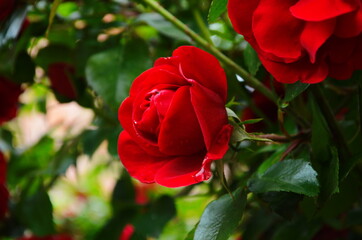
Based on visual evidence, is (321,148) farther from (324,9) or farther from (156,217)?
(156,217)

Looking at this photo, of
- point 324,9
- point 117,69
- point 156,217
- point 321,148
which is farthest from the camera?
point 156,217

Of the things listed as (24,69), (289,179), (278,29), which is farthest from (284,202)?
(24,69)

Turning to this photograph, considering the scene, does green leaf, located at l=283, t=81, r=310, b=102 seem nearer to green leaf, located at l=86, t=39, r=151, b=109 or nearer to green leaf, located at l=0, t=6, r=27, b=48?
green leaf, located at l=86, t=39, r=151, b=109

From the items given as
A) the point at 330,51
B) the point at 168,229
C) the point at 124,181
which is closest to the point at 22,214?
the point at 124,181

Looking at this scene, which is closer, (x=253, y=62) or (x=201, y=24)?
(x=253, y=62)

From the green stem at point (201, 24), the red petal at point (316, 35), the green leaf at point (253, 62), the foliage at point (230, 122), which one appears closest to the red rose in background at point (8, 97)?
the foliage at point (230, 122)

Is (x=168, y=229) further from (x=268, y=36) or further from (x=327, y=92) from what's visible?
(x=268, y=36)

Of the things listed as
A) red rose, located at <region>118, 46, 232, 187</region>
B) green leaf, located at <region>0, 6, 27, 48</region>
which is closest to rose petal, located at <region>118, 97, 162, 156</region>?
red rose, located at <region>118, 46, 232, 187</region>

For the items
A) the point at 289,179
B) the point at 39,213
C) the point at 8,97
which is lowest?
the point at 39,213
